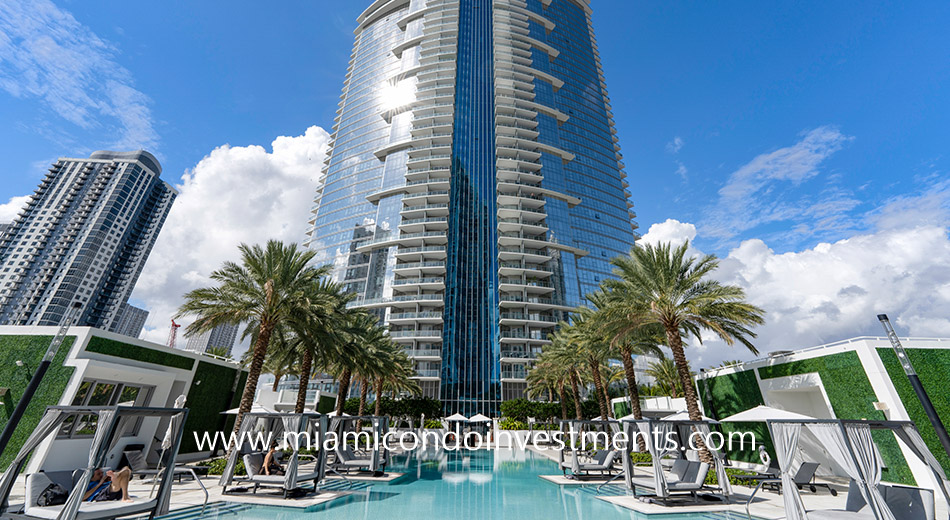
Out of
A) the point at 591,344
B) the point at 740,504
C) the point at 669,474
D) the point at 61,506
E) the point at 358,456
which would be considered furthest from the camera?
the point at 591,344

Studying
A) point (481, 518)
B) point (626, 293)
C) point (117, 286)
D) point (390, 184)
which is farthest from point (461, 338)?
point (117, 286)

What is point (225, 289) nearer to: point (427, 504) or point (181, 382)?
point (181, 382)

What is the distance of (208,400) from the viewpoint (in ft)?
74.0

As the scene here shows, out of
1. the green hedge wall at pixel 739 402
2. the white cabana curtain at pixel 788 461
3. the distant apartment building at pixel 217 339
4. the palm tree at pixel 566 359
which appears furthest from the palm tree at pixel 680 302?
the distant apartment building at pixel 217 339

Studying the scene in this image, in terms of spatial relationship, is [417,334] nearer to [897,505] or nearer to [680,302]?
[680,302]

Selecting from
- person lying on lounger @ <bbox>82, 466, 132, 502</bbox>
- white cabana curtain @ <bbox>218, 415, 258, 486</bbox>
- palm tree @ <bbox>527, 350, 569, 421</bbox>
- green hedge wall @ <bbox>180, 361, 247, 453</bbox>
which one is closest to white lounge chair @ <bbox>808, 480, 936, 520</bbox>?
person lying on lounger @ <bbox>82, 466, 132, 502</bbox>

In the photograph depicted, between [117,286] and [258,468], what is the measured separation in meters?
123

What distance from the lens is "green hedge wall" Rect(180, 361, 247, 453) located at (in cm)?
2103

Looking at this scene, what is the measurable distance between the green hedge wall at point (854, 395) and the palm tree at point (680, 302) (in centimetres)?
279

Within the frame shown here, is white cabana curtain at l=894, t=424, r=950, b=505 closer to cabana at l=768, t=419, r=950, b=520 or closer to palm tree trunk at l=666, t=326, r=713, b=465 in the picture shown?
cabana at l=768, t=419, r=950, b=520

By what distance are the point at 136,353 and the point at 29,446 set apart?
11.6 metres

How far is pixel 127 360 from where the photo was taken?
17516 millimetres

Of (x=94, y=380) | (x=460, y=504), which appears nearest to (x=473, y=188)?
(x=94, y=380)

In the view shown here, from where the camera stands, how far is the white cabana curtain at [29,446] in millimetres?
7956
